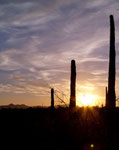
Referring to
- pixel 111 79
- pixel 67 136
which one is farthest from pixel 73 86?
pixel 67 136

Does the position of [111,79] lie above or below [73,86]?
→ above

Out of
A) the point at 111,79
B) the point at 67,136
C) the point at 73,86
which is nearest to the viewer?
the point at 67,136

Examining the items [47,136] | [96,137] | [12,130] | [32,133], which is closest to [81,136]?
[96,137]

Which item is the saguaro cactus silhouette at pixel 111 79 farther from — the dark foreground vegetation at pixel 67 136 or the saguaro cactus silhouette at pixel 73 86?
the saguaro cactus silhouette at pixel 73 86

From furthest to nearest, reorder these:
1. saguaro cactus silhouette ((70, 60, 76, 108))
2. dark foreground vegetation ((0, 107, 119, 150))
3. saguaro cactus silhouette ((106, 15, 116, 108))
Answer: saguaro cactus silhouette ((70, 60, 76, 108)) < saguaro cactus silhouette ((106, 15, 116, 108)) < dark foreground vegetation ((0, 107, 119, 150))

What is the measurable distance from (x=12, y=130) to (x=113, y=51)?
6.00 meters

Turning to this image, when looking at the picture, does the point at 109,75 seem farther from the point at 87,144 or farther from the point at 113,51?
the point at 87,144

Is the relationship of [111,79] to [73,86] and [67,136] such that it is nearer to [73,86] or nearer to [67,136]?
[73,86]

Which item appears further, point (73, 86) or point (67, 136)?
point (73, 86)

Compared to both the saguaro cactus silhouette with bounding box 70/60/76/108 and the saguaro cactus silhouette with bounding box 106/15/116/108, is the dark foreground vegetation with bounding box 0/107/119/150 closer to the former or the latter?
the saguaro cactus silhouette with bounding box 106/15/116/108

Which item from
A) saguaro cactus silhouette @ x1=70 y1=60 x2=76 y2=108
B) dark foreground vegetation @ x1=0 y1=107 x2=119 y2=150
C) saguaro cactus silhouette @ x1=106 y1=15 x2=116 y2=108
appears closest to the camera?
dark foreground vegetation @ x1=0 y1=107 x2=119 y2=150

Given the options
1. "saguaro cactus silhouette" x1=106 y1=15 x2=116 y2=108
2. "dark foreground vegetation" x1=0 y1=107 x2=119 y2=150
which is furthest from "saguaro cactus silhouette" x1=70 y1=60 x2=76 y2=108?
"dark foreground vegetation" x1=0 y1=107 x2=119 y2=150

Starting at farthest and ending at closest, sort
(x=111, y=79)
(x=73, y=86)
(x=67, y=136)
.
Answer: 1. (x=73, y=86)
2. (x=111, y=79)
3. (x=67, y=136)

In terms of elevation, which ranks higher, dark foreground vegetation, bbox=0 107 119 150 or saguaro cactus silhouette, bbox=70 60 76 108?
saguaro cactus silhouette, bbox=70 60 76 108
